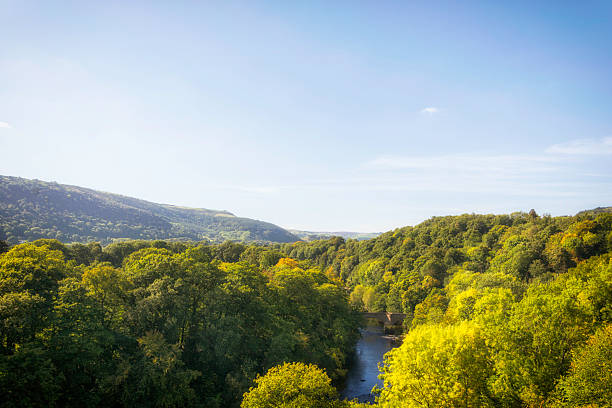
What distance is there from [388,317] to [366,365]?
37.2 m

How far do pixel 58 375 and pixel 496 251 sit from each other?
383 ft

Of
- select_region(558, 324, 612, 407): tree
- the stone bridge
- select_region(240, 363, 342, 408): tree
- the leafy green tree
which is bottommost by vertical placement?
the stone bridge

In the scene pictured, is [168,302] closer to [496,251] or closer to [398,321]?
[398,321]

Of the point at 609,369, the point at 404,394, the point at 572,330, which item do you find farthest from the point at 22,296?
the point at 572,330

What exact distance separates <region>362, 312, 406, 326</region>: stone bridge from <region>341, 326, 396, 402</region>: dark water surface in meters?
4.32

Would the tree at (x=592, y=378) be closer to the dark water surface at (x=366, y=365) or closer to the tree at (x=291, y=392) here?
→ the tree at (x=291, y=392)

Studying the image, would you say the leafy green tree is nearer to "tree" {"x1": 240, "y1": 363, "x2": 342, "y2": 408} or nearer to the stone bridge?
"tree" {"x1": 240, "y1": 363, "x2": 342, "y2": 408}

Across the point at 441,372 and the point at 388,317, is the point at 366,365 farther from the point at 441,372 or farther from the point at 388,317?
the point at 441,372

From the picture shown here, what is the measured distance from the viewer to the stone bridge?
97500mm

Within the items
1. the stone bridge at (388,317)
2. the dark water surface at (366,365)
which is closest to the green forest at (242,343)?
the dark water surface at (366,365)

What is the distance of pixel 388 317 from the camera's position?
98500mm

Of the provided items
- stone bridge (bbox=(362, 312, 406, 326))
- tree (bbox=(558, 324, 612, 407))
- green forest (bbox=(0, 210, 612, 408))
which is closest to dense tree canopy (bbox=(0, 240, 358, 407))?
green forest (bbox=(0, 210, 612, 408))

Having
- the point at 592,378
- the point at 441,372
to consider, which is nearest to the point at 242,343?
the point at 441,372

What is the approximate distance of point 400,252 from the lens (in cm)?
13838
